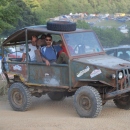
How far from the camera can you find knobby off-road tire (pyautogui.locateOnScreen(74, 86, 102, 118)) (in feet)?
29.2

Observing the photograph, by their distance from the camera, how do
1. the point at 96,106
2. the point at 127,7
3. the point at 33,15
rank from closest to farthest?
the point at 96,106 → the point at 33,15 → the point at 127,7

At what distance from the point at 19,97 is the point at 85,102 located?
7.09ft

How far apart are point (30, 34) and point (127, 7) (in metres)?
27.7

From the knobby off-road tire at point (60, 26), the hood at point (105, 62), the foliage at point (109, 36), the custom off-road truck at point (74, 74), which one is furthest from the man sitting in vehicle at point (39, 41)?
the foliage at point (109, 36)

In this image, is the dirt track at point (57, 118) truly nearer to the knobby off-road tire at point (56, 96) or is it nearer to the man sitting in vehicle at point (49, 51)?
the knobby off-road tire at point (56, 96)

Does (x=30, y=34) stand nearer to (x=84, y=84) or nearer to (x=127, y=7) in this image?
(x=84, y=84)

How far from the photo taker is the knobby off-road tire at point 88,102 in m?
8.91

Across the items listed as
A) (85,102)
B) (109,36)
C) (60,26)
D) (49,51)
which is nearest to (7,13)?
Result: (49,51)

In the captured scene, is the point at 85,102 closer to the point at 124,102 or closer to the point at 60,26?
the point at 124,102

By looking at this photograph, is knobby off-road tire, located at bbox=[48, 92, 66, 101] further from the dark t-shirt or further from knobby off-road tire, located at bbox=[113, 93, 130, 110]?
knobby off-road tire, located at bbox=[113, 93, 130, 110]

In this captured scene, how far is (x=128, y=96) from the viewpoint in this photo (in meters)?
9.91

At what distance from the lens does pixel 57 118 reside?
9008 millimetres

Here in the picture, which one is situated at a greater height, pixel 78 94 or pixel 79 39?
pixel 79 39

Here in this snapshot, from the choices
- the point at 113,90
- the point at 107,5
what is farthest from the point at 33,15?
the point at 113,90
